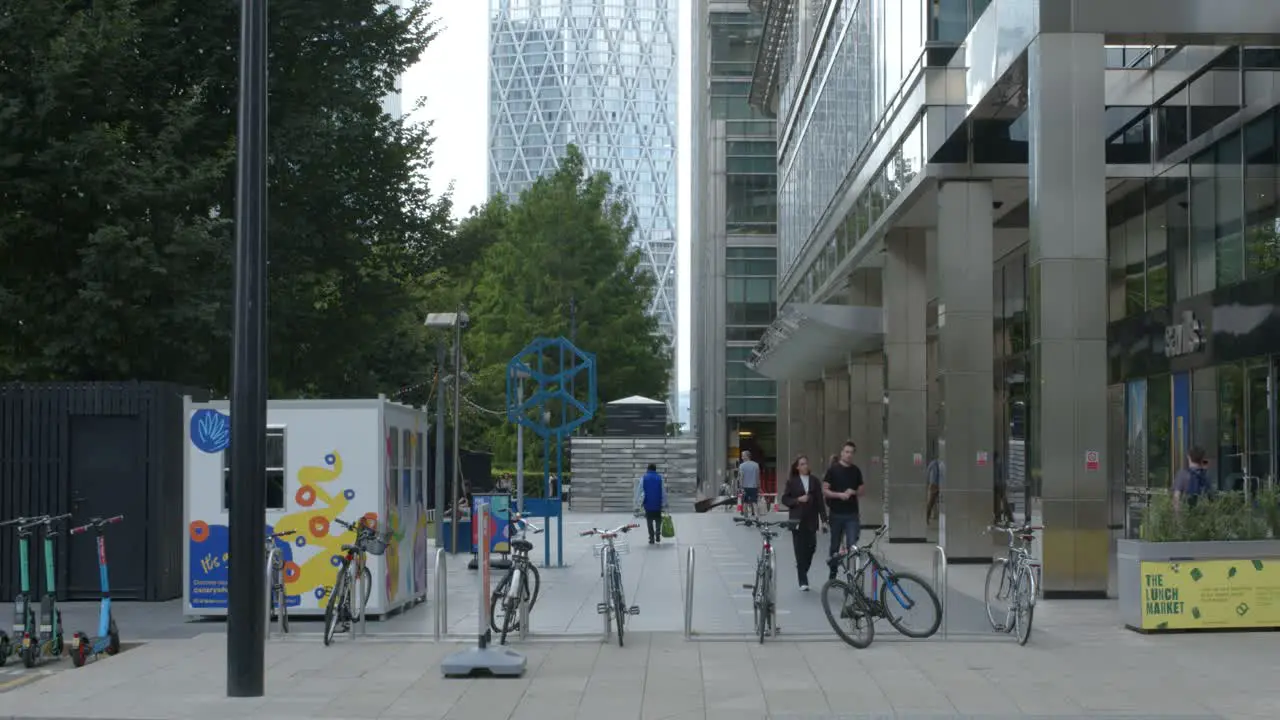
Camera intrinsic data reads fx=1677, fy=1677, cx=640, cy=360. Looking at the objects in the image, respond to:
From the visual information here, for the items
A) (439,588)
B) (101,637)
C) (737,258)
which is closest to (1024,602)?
(439,588)

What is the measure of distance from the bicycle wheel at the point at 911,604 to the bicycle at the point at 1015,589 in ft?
2.31

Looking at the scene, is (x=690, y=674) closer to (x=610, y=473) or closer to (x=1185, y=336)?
(x=1185, y=336)

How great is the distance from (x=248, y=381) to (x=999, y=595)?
829cm

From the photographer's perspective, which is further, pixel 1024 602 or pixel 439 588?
pixel 439 588

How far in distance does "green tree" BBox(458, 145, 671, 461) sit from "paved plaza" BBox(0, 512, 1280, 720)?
172 ft

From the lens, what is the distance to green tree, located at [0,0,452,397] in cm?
2262

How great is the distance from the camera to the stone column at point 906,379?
33.4 meters

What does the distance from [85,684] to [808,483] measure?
11080 mm

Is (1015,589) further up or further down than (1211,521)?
further down

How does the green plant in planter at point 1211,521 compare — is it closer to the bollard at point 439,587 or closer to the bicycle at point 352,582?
the bollard at point 439,587

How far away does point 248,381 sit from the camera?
12.3m

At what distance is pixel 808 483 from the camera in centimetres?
2211

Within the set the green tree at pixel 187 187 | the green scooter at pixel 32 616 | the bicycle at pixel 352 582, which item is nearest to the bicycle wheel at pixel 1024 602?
the bicycle at pixel 352 582

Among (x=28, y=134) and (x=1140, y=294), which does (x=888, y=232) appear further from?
(x=28, y=134)
